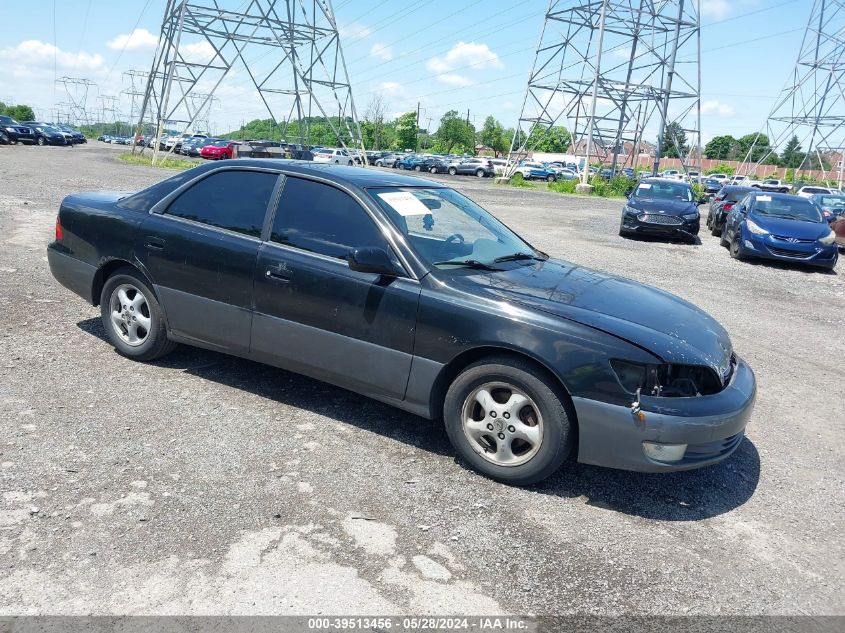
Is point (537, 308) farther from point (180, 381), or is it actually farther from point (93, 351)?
point (93, 351)

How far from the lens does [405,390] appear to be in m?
4.02

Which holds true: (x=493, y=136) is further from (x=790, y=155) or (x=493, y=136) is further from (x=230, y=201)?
(x=230, y=201)

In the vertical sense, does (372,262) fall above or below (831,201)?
below

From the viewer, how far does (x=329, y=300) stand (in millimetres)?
4195

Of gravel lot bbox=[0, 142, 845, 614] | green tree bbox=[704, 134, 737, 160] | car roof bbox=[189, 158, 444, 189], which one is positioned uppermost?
green tree bbox=[704, 134, 737, 160]

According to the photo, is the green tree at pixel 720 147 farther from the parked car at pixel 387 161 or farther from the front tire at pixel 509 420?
the front tire at pixel 509 420

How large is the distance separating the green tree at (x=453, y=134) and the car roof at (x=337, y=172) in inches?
3939

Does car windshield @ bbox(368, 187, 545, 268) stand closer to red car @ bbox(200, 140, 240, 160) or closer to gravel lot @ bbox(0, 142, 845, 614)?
gravel lot @ bbox(0, 142, 845, 614)

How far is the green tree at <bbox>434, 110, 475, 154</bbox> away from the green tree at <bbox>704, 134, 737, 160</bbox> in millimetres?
51974

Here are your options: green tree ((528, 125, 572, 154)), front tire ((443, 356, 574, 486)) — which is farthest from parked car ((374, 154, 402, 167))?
front tire ((443, 356, 574, 486))

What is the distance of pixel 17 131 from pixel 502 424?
54.9 metres

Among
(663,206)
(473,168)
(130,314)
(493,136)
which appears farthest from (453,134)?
(130,314)

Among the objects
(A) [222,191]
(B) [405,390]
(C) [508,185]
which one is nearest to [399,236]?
(B) [405,390]

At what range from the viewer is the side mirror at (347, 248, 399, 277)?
3.97 metres
